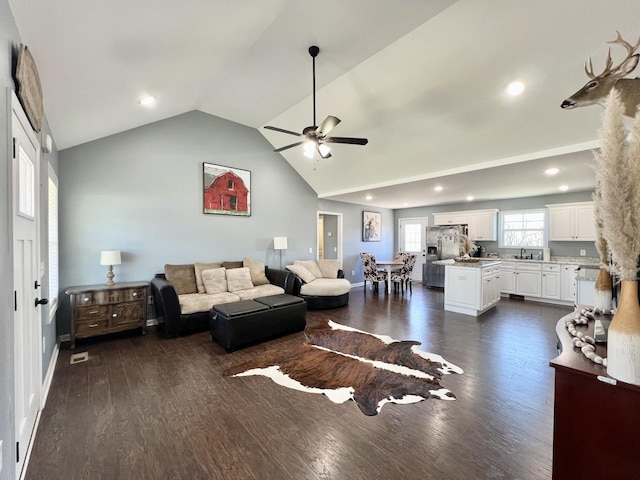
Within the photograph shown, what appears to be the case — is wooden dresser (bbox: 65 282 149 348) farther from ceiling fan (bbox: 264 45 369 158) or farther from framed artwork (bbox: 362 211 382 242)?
framed artwork (bbox: 362 211 382 242)

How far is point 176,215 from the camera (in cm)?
473

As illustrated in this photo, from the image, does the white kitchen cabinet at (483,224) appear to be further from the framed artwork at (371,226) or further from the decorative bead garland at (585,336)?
the decorative bead garland at (585,336)

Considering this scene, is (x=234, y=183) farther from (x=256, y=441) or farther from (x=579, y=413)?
(x=579, y=413)

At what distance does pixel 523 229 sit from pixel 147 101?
7.94 m

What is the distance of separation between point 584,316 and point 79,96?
4228 mm

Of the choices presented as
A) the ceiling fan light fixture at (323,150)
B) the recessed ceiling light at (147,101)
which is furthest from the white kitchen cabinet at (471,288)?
the recessed ceiling light at (147,101)

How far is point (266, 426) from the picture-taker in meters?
2.04

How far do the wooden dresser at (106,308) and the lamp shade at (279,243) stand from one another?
98.8 inches

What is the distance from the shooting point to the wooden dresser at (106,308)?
3448mm

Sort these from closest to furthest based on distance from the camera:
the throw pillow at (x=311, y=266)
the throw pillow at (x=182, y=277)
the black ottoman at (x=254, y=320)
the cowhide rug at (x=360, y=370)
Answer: the cowhide rug at (x=360, y=370) < the black ottoman at (x=254, y=320) < the throw pillow at (x=182, y=277) < the throw pillow at (x=311, y=266)

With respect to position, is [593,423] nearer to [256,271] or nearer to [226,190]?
[256,271]

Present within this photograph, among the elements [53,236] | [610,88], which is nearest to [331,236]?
[53,236]

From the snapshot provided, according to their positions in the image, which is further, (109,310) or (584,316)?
(109,310)

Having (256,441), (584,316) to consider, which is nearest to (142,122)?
(256,441)
